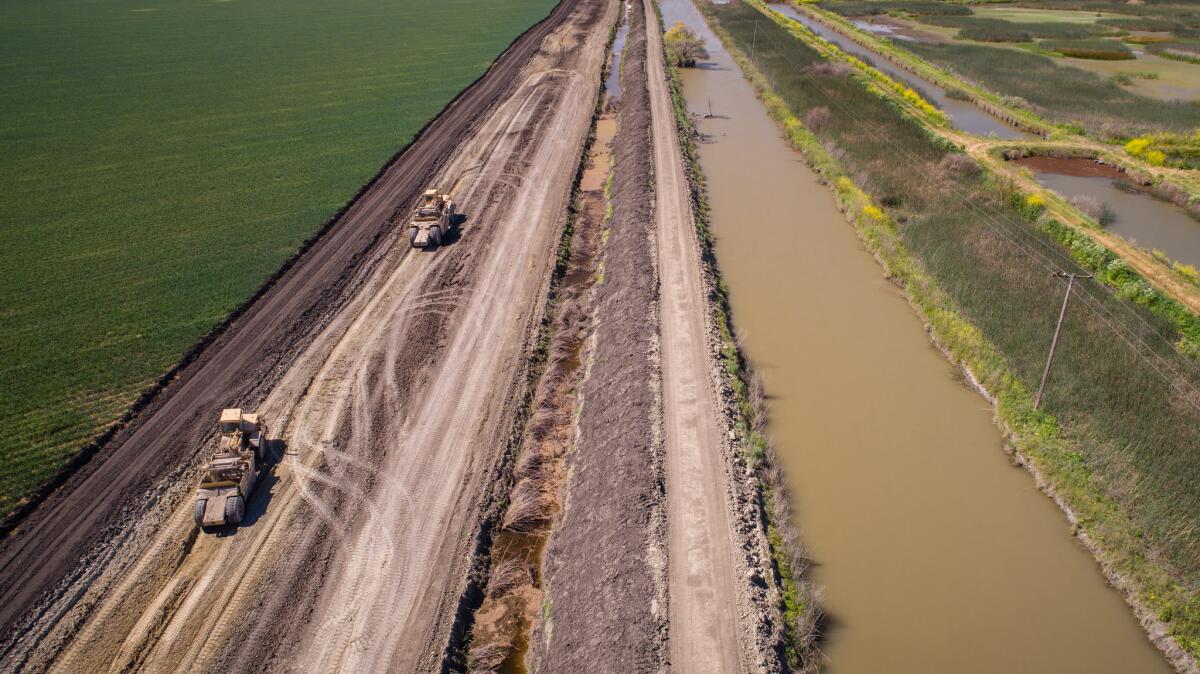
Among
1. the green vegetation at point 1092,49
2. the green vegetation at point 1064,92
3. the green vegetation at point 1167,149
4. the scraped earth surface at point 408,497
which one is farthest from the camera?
the green vegetation at point 1092,49

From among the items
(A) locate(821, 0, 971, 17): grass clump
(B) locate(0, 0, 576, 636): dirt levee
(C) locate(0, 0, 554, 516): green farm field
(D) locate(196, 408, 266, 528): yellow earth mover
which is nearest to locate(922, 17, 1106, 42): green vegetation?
(A) locate(821, 0, 971, 17): grass clump

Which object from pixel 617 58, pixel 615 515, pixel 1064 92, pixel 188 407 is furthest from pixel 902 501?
pixel 617 58

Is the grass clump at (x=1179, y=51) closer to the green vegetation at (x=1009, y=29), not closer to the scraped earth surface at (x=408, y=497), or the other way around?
the green vegetation at (x=1009, y=29)

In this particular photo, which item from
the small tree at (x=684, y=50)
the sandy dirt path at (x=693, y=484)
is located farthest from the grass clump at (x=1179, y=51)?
the sandy dirt path at (x=693, y=484)

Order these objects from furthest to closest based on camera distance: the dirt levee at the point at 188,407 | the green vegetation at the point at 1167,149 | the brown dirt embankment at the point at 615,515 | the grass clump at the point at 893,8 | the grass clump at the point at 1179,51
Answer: the grass clump at the point at 893,8 < the grass clump at the point at 1179,51 < the green vegetation at the point at 1167,149 < the dirt levee at the point at 188,407 < the brown dirt embankment at the point at 615,515

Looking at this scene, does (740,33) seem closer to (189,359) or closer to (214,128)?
(214,128)

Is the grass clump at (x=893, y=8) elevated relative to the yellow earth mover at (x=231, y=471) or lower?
elevated

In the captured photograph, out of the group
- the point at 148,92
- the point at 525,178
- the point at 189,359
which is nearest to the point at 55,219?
the point at 189,359
